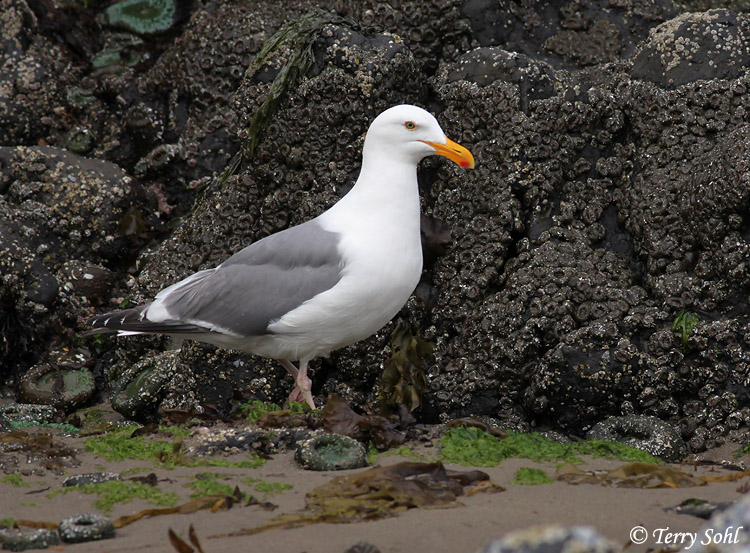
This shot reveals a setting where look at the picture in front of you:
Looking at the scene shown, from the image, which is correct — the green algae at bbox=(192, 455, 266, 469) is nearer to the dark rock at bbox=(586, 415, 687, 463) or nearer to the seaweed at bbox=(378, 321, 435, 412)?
the seaweed at bbox=(378, 321, 435, 412)

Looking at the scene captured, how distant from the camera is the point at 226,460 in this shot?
4.51 metres

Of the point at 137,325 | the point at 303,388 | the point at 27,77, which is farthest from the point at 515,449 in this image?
the point at 27,77

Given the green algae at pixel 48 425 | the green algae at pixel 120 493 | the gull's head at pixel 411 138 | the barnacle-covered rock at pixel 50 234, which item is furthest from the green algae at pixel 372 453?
the barnacle-covered rock at pixel 50 234

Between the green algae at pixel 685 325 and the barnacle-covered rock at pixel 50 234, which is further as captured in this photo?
the barnacle-covered rock at pixel 50 234

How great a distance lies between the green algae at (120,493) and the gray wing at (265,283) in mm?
1783

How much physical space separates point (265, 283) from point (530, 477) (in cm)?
238

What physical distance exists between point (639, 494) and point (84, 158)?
616cm

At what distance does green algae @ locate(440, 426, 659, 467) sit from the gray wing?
1.30m

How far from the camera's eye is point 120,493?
385 centimetres

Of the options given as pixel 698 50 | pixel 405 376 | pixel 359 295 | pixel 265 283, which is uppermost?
pixel 698 50

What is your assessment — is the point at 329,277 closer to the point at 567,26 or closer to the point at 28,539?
the point at 28,539

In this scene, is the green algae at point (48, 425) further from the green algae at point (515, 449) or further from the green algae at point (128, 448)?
the green algae at point (515, 449)

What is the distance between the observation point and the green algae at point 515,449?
4.48 meters

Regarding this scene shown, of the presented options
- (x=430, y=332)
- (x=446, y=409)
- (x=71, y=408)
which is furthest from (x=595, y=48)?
(x=71, y=408)
